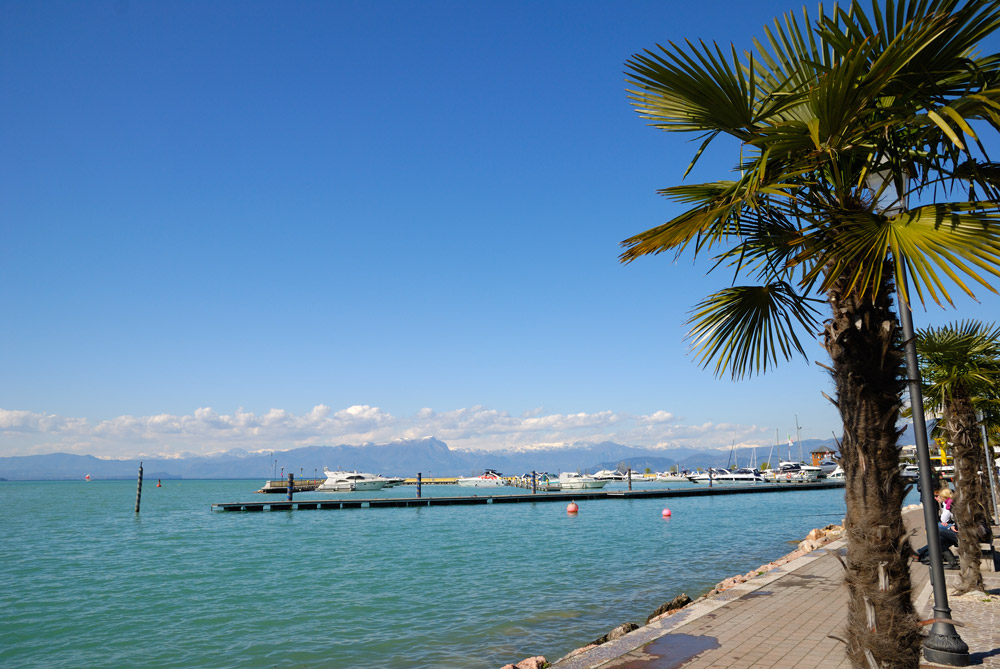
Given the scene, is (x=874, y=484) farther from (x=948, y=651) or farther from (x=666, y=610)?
(x=666, y=610)

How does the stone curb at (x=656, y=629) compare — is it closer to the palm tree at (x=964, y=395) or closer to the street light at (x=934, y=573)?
the street light at (x=934, y=573)

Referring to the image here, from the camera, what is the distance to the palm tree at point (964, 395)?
31.6 ft

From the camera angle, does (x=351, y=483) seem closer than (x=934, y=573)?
No

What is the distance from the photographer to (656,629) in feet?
28.6

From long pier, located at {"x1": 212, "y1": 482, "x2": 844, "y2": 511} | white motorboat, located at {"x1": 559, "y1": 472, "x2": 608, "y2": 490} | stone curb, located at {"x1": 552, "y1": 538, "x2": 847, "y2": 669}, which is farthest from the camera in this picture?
white motorboat, located at {"x1": 559, "y1": 472, "x2": 608, "y2": 490}

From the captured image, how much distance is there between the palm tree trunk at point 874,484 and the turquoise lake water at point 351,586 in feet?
26.1

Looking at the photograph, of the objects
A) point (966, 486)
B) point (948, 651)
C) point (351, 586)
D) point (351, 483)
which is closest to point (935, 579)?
point (948, 651)

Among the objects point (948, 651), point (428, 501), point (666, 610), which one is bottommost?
point (428, 501)

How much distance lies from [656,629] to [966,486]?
Result: 5.98 m

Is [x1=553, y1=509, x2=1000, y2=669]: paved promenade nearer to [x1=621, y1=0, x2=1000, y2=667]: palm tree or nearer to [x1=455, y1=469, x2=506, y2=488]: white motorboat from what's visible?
[x1=621, y1=0, x2=1000, y2=667]: palm tree

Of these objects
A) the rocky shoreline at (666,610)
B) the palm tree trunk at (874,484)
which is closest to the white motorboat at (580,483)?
the rocky shoreline at (666,610)

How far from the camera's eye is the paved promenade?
6.99m

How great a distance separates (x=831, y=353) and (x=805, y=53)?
2.28 metres

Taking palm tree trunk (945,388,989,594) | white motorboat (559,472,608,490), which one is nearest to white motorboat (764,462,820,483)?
white motorboat (559,472,608,490)
